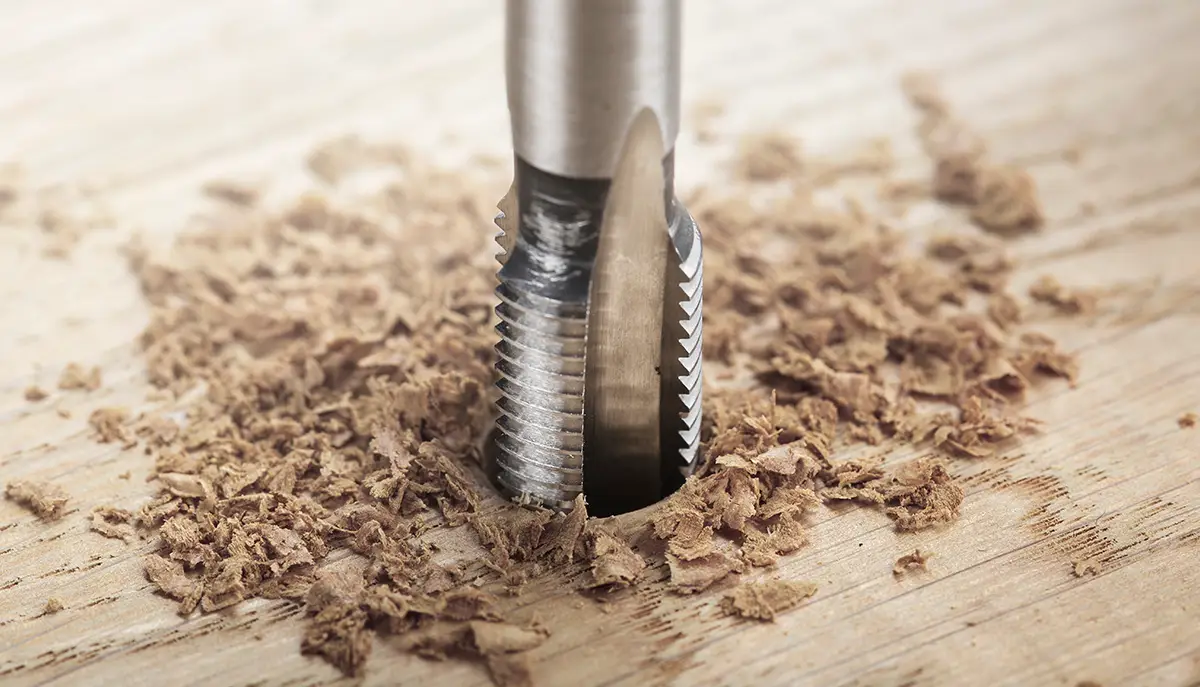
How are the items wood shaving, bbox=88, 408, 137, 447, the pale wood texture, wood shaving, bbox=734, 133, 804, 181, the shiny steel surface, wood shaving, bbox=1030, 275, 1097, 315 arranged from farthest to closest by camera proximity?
wood shaving, bbox=734, 133, 804, 181 → wood shaving, bbox=1030, 275, 1097, 315 → wood shaving, bbox=88, 408, 137, 447 → the pale wood texture → the shiny steel surface

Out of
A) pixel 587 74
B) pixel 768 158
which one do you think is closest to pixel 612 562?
pixel 587 74

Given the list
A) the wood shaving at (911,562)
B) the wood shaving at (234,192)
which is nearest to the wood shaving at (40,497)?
the wood shaving at (234,192)

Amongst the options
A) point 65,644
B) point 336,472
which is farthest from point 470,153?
point 65,644

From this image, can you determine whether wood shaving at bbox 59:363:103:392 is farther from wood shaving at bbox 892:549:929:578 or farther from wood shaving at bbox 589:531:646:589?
wood shaving at bbox 892:549:929:578

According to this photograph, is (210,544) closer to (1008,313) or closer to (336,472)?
(336,472)

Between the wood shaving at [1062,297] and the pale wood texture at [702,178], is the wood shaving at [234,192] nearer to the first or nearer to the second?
the pale wood texture at [702,178]

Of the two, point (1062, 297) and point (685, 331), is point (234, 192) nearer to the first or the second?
point (685, 331)

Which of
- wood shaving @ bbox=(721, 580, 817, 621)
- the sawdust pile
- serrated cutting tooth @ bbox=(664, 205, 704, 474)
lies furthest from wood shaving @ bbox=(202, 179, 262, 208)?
wood shaving @ bbox=(721, 580, 817, 621)
